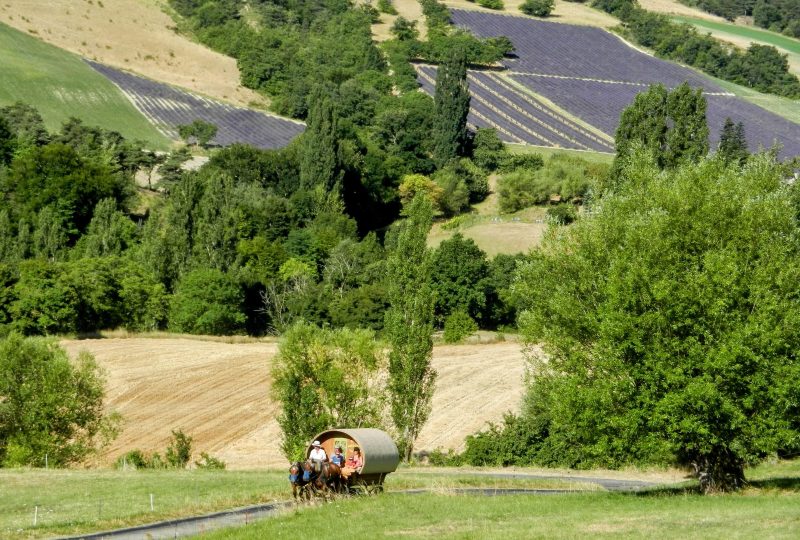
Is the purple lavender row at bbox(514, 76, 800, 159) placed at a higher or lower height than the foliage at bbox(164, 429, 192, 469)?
higher

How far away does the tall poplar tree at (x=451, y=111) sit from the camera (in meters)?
167

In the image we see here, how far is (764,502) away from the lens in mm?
35656

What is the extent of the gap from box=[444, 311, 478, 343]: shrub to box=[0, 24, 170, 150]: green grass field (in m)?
71.1

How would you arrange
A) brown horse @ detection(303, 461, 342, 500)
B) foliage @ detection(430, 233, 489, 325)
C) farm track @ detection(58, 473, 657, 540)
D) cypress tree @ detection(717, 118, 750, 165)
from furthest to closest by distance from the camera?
cypress tree @ detection(717, 118, 750, 165) → foliage @ detection(430, 233, 489, 325) → brown horse @ detection(303, 461, 342, 500) → farm track @ detection(58, 473, 657, 540)

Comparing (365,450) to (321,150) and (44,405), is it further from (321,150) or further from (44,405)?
(321,150)

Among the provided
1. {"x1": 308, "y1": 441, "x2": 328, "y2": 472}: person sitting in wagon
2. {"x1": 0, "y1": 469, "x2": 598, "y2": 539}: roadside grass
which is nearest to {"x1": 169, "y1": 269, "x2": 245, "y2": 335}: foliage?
{"x1": 0, "y1": 469, "x2": 598, "y2": 539}: roadside grass

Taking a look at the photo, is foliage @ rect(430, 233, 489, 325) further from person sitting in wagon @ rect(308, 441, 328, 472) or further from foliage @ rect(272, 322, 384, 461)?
person sitting in wagon @ rect(308, 441, 328, 472)

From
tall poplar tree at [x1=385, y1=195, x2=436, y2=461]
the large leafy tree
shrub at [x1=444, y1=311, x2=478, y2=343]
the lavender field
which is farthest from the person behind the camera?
the lavender field

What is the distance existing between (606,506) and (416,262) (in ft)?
99.3

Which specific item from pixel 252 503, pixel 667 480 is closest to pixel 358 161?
pixel 667 480

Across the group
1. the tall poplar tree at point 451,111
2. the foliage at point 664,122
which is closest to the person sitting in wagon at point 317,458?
the foliage at point 664,122

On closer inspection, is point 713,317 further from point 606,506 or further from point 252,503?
point 252,503

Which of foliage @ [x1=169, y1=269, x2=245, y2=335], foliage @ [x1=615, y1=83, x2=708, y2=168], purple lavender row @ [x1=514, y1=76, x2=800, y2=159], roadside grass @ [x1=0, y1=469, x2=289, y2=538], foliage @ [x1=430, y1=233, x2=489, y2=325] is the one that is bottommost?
foliage @ [x1=169, y1=269, x2=245, y2=335]

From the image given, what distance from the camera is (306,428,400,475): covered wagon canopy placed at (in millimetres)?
37500
